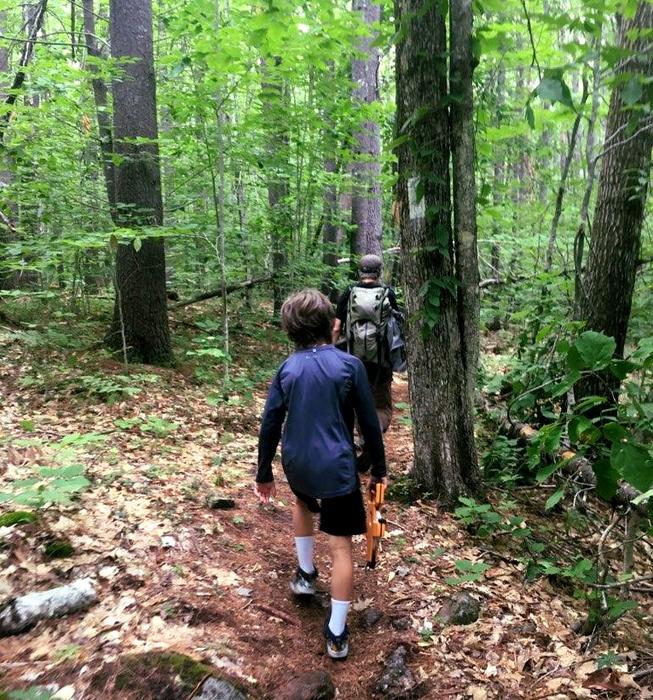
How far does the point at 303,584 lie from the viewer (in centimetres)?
343

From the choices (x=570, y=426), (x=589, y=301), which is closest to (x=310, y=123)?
(x=589, y=301)

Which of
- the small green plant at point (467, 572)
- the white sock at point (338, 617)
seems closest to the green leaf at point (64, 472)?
the white sock at point (338, 617)

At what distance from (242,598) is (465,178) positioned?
3.58 m

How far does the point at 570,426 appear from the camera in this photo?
290 centimetres

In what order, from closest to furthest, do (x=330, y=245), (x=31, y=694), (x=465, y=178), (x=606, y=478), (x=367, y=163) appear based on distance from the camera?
(x=31, y=694) < (x=606, y=478) < (x=465, y=178) < (x=367, y=163) < (x=330, y=245)

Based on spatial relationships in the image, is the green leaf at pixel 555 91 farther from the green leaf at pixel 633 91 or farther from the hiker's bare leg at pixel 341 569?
the hiker's bare leg at pixel 341 569

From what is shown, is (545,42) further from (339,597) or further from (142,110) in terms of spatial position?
(339,597)

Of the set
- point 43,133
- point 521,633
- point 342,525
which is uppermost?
point 43,133

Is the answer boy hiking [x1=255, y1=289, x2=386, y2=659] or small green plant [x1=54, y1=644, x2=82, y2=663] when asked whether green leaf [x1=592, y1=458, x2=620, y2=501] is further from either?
small green plant [x1=54, y1=644, x2=82, y2=663]

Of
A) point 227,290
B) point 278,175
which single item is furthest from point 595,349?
point 227,290

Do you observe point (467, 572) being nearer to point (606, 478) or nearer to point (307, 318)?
point (606, 478)

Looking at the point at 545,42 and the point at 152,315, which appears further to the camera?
the point at 152,315

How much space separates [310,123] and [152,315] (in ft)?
11.9

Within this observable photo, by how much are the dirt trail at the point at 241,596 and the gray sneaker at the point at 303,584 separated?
0.09 meters
